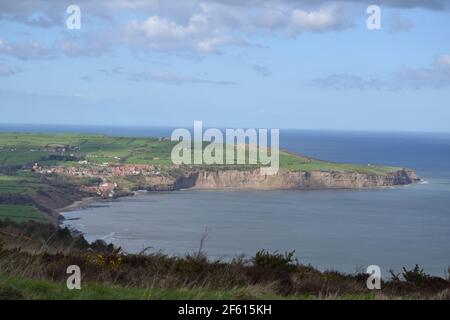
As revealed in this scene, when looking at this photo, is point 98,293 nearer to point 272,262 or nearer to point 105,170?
point 272,262

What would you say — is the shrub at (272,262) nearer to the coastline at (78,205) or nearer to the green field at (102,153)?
the coastline at (78,205)

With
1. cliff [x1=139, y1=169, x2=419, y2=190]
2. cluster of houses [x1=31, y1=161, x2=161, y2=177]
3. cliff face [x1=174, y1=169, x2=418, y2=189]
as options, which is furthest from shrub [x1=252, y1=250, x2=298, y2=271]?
cliff face [x1=174, y1=169, x2=418, y2=189]

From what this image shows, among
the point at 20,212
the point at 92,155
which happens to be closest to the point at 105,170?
the point at 92,155

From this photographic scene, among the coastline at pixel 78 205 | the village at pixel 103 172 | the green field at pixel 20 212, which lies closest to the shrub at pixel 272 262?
the green field at pixel 20 212

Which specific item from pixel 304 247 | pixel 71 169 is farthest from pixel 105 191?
pixel 304 247

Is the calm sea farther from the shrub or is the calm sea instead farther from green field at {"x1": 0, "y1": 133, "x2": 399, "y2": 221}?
the shrub

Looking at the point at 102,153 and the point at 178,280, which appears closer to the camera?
the point at 178,280
